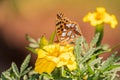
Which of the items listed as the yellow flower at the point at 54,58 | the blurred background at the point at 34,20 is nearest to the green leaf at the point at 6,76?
the yellow flower at the point at 54,58

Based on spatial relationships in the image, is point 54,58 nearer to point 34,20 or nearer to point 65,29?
point 65,29

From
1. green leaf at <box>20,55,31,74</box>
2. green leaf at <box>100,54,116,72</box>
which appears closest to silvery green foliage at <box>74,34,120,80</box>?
green leaf at <box>100,54,116,72</box>

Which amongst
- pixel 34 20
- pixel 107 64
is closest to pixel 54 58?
pixel 107 64

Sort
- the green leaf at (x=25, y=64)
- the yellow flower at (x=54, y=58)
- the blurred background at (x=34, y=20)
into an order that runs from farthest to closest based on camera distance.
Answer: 1. the blurred background at (x=34, y=20)
2. the green leaf at (x=25, y=64)
3. the yellow flower at (x=54, y=58)

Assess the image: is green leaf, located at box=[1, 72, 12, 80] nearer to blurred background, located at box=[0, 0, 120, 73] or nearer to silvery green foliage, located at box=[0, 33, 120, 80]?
silvery green foliage, located at box=[0, 33, 120, 80]

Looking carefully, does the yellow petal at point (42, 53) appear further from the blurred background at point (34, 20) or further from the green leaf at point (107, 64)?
the blurred background at point (34, 20)

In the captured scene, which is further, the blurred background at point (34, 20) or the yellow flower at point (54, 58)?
the blurred background at point (34, 20)
